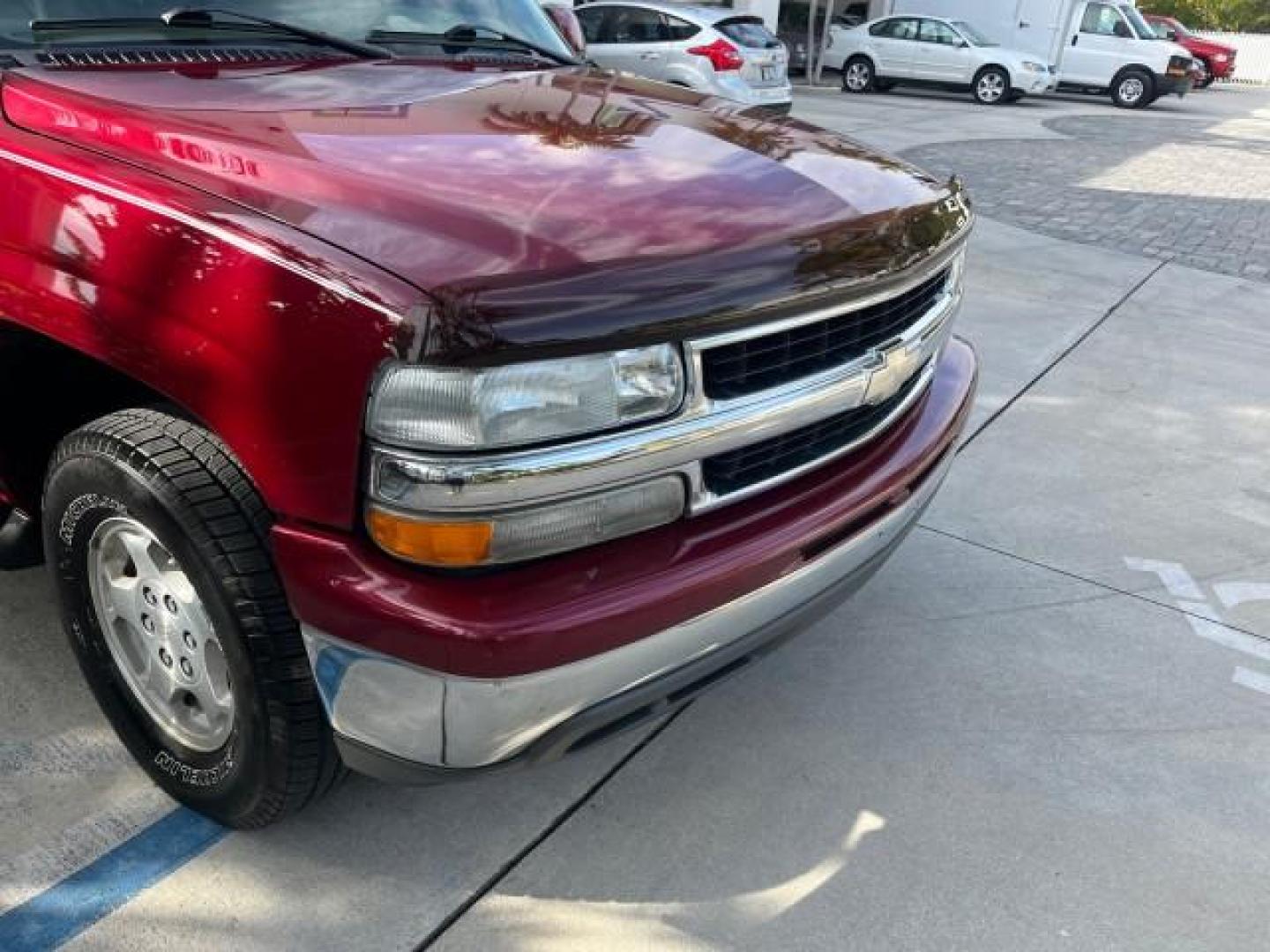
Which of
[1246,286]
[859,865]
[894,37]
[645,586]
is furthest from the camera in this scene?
[894,37]

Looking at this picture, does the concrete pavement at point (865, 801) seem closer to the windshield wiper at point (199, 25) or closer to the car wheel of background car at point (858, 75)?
the windshield wiper at point (199, 25)

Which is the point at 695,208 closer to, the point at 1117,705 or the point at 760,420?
the point at 760,420

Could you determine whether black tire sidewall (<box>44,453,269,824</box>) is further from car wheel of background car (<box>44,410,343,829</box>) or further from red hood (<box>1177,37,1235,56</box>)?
red hood (<box>1177,37,1235,56</box>)

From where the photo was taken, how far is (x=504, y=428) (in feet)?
5.52

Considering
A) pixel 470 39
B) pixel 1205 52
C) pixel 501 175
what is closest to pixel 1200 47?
pixel 1205 52

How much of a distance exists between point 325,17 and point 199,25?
0.39m

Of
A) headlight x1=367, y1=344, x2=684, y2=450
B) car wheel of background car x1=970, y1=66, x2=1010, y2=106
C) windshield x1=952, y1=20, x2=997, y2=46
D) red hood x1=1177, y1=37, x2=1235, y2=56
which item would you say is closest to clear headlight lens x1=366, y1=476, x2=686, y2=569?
headlight x1=367, y1=344, x2=684, y2=450

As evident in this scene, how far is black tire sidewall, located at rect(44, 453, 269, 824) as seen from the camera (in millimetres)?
1878

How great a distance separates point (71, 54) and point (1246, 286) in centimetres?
726

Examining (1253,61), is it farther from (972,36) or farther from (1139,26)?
(972,36)

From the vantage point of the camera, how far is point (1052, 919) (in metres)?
2.23

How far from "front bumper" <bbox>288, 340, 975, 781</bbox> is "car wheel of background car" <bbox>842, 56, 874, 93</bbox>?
2127 centimetres

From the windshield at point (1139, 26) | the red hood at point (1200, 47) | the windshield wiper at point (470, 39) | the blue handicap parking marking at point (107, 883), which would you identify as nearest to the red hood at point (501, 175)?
the windshield wiper at point (470, 39)

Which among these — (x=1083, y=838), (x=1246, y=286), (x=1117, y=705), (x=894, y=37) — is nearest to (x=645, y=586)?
(x=1083, y=838)
